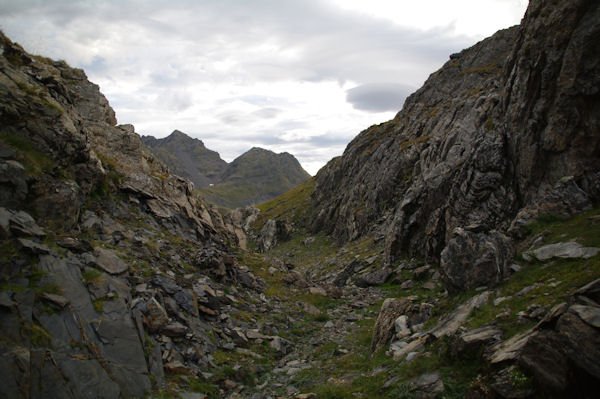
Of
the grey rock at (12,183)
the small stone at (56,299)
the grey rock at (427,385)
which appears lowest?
the grey rock at (427,385)

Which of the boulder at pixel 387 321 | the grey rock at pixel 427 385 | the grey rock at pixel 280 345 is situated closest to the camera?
the grey rock at pixel 427 385

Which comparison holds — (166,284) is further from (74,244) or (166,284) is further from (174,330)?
(74,244)

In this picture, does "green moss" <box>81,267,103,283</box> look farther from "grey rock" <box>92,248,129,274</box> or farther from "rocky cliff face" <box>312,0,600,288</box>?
"rocky cliff face" <box>312,0,600,288</box>

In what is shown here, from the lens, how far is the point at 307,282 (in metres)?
32.3

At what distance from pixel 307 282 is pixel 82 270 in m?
22.6

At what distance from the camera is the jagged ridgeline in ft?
29.7

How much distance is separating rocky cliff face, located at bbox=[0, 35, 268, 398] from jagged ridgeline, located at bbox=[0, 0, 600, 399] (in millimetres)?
80

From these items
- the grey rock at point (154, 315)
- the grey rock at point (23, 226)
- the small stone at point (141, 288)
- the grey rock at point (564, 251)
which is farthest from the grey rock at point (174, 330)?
the grey rock at point (564, 251)

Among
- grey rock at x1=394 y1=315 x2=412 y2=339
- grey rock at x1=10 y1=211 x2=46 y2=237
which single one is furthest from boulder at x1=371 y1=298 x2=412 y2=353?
grey rock at x1=10 y1=211 x2=46 y2=237

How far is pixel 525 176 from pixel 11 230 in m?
29.0

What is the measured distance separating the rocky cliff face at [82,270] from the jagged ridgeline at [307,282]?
0.26ft

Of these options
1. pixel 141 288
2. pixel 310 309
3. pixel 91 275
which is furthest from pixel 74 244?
pixel 310 309

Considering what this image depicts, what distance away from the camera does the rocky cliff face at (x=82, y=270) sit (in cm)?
937

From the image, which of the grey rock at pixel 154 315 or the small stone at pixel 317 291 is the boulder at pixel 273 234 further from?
the grey rock at pixel 154 315
